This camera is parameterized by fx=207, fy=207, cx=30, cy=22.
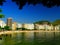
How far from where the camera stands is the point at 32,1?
162 cm

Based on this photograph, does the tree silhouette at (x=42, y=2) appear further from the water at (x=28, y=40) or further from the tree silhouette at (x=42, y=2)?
the water at (x=28, y=40)

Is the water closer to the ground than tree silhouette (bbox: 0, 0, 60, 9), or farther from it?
closer to the ground

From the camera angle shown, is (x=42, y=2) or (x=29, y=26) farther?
(x=29, y=26)

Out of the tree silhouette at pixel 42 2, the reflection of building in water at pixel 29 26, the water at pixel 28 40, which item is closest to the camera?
the tree silhouette at pixel 42 2

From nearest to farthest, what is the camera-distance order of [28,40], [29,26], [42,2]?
[42,2], [28,40], [29,26]

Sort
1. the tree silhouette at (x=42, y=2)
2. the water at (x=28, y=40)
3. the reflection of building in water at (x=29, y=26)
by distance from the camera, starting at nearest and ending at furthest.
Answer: the tree silhouette at (x=42, y=2), the water at (x=28, y=40), the reflection of building in water at (x=29, y=26)

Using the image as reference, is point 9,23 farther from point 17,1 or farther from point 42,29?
point 17,1

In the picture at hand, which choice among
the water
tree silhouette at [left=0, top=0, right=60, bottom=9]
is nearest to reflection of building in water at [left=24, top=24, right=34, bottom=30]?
the water

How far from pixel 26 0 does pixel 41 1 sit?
13 centimetres

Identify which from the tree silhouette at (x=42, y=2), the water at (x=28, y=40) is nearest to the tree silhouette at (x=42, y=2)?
the tree silhouette at (x=42, y=2)

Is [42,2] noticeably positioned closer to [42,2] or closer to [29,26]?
[42,2]

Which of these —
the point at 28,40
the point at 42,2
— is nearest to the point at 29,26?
the point at 28,40

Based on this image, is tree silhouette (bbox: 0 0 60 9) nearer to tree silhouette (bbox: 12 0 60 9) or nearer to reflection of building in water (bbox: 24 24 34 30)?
tree silhouette (bbox: 12 0 60 9)

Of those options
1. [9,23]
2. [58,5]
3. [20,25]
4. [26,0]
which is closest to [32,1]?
[26,0]
